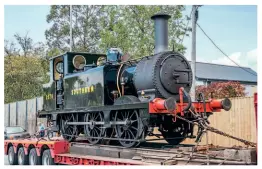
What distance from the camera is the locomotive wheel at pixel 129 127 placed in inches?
383

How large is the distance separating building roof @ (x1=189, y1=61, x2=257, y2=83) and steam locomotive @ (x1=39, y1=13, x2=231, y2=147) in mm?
14858

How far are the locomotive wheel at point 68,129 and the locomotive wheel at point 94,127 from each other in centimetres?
89

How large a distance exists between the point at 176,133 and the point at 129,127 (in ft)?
5.35

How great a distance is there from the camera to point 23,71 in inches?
922

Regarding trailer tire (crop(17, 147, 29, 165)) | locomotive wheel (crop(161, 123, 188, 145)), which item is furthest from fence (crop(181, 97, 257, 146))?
trailer tire (crop(17, 147, 29, 165))

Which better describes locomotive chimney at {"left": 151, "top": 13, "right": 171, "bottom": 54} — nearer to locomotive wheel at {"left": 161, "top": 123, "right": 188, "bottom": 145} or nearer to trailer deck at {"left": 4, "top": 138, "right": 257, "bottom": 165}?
locomotive wheel at {"left": 161, "top": 123, "right": 188, "bottom": 145}

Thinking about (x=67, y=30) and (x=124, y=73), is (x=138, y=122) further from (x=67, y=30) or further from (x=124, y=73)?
(x=67, y=30)

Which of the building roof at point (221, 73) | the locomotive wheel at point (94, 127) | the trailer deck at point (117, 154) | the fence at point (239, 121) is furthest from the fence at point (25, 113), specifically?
the building roof at point (221, 73)

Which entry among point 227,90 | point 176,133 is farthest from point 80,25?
point 176,133

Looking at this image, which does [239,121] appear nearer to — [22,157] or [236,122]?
[236,122]

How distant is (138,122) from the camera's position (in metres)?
9.70

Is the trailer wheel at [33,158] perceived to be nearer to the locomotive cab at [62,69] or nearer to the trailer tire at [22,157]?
the trailer tire at [22,157]

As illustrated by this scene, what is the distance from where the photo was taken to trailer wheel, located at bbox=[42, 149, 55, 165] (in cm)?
1216

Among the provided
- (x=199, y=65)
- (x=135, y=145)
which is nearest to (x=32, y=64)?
(x=199, y=65)
